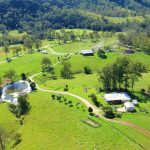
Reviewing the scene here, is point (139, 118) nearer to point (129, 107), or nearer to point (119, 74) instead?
point (129, 107)

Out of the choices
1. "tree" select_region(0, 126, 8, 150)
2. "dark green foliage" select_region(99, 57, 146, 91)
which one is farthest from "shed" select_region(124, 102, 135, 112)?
"tree" select_region(0, 126, 8, 150)

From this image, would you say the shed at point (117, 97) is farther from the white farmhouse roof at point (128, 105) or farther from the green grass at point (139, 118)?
the green grass at point (139, 118)

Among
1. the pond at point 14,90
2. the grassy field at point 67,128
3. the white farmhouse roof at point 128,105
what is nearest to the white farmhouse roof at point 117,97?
the grassy field at point 67,128

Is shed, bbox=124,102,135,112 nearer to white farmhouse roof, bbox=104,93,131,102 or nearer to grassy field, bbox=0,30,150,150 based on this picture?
grassy field, bbox=0,30,150,150

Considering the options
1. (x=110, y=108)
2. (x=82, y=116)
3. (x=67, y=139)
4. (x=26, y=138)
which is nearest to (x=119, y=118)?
(x=110, y=108)

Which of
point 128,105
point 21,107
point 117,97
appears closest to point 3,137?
point 21,107

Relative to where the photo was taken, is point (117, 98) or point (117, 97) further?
point (117, 97)

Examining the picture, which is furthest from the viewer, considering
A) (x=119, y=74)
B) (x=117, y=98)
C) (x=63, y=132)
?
(x=119, y=74)

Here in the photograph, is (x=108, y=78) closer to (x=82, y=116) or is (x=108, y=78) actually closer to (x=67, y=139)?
(x=82, y=116)
